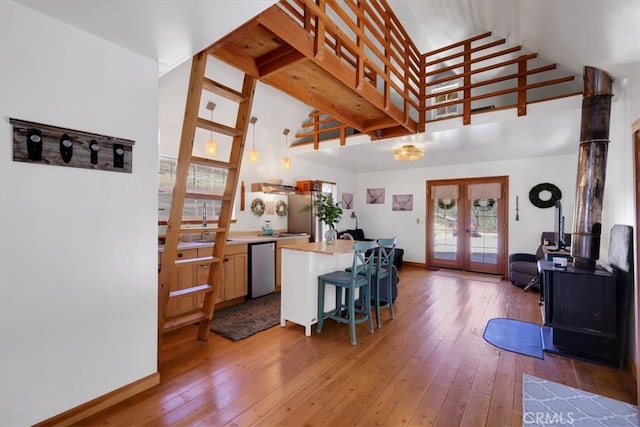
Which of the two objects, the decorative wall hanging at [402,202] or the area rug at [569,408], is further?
the decorative wall hanging at [402,202]

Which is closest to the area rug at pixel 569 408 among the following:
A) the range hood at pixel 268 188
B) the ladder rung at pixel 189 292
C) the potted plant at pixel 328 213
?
the potted plant at pixel 328 213

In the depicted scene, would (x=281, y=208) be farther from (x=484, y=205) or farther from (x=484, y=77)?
(x=484, y=77)

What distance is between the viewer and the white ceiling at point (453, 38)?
1644 millimetres

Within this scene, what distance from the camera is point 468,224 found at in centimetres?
650

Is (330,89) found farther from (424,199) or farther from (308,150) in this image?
(424,199)

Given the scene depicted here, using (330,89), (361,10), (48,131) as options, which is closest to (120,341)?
(48,131)

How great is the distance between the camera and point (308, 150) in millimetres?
5625

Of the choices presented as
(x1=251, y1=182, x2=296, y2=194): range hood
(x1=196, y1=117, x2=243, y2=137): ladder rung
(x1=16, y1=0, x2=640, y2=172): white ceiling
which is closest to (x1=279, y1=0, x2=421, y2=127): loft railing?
(x1=16, y1=0, x2=640, y2=172): white ceiling

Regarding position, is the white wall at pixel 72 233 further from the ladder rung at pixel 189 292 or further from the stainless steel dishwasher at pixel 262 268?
the stainless steel dishwasher at pixel 262 268

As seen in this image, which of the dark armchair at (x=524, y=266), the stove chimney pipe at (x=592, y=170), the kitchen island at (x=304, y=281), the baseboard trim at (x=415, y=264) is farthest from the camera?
the baseboard trim at (x=415, y=264)

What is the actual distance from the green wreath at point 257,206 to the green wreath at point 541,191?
526 centimetres

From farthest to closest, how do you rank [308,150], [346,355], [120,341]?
[308,150], [346,355], [120,341]

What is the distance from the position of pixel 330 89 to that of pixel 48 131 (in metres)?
2.44

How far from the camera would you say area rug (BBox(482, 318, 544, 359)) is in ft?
8.95
